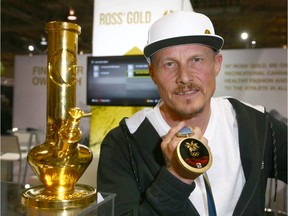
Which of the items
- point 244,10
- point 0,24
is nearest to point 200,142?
point 244,10

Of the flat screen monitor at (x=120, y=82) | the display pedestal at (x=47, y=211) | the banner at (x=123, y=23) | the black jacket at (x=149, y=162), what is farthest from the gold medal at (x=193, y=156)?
the banner at (x=123, y=23)

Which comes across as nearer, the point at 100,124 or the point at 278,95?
the point at 100,124

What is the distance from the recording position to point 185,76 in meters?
1.05

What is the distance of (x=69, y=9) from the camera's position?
6.02 m

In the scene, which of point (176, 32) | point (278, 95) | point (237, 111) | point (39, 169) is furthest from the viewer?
point (278, 95)

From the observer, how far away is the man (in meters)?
1.03

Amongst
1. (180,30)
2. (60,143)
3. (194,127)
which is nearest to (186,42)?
(180,30)

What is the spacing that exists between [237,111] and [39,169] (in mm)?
823

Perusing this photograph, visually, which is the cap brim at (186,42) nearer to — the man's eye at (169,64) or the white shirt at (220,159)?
the man's eye at (169,64)

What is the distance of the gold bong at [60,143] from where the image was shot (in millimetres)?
637

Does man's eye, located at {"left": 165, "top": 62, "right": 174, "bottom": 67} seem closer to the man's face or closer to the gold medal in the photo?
the man's face

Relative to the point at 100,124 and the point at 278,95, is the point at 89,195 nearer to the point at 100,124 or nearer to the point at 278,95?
the point at 100,124

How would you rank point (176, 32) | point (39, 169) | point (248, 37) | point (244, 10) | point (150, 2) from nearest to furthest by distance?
point (39, 169)
point (176, 32)
point (150, 2)
point (244, 10)
point (248, 37)

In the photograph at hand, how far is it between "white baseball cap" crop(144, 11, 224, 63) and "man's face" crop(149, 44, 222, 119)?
3 cm
